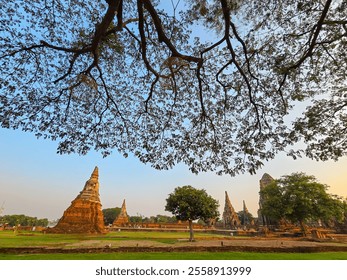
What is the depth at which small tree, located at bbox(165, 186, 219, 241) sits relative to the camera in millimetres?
20969

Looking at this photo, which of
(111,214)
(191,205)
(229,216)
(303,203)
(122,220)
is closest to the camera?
(191,205)

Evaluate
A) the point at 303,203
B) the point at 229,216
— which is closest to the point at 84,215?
the point at 303,203

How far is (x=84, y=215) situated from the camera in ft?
89.4

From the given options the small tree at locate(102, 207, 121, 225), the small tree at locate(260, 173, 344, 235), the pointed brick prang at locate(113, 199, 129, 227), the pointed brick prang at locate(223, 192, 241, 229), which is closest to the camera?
the small tree at locate(260, 173, 344, 235)

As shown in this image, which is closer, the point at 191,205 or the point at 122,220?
the point at 191,205

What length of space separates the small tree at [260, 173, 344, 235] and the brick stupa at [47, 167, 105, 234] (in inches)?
841

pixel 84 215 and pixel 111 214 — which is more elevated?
pixel 111 214

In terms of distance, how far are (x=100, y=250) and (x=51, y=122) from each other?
7.33 meters

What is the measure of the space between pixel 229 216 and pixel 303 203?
23788mm

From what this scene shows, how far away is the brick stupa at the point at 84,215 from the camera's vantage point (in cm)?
2602

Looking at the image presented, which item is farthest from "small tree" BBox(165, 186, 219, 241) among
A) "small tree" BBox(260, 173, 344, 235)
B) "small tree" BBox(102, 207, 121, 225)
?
"small tree" BBox(102, 207, 121, 225)

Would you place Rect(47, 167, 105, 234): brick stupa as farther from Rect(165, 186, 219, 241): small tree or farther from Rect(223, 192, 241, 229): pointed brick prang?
Rect(223, 192, 241, 229): pointed brick prang

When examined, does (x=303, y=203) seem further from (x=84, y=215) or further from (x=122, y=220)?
(x=122, y=220)

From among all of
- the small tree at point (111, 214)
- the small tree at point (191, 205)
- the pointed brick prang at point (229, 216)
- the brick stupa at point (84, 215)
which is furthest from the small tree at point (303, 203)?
the small tree at point (111, 214)
